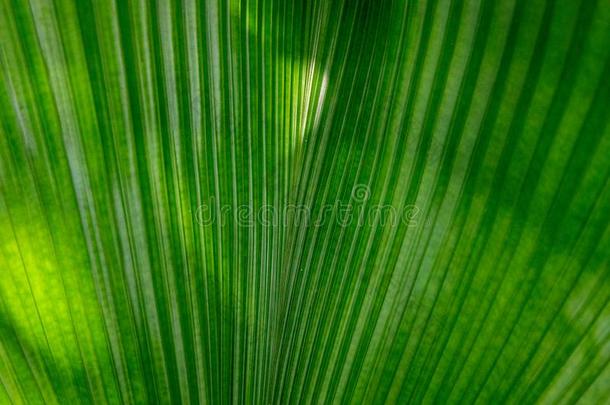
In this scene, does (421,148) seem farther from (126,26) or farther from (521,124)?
(126,26)

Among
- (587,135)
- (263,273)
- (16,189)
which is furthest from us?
(263,273)

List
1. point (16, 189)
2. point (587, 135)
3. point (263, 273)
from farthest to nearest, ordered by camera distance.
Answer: point (263, 273)
point (16, 189)
point (587, 135)

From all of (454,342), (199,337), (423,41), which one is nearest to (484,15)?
(423,41)

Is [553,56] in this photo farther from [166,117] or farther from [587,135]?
[166,117]

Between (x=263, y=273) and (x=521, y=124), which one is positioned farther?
(x=263, y=273)

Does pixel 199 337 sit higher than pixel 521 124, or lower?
lower

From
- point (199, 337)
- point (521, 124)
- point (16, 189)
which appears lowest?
point (199, 337)

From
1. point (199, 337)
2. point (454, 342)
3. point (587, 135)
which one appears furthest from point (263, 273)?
point (587, 135)
